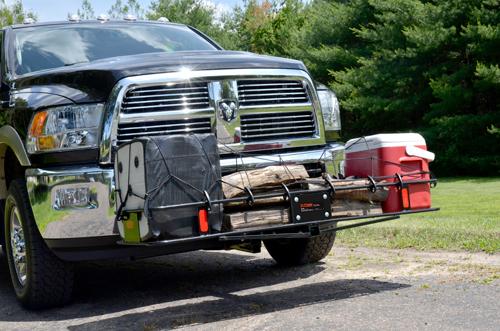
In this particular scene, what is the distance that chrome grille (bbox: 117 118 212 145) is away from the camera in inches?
225

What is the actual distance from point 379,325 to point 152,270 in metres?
3.40

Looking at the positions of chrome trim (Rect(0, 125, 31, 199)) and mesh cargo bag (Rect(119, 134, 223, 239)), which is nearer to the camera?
mesh cargo bag (Rect(119, 134, 223, 239))

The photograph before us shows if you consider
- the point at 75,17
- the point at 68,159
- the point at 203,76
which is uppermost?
the point at 75,17

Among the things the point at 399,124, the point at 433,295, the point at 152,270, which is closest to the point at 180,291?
the point at 152,270

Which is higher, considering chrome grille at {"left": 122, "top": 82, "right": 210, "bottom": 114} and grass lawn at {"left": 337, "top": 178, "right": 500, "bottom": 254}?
chrome grille at {"left": 122, "top": 82, "right": 210, "bottom": 114}

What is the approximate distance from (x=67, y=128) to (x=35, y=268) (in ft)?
3.24

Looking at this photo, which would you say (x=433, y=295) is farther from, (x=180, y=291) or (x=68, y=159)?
(x=68, y=159)

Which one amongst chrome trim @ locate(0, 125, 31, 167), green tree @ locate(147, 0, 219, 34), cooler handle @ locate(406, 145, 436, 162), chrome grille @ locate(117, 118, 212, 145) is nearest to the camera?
chrome grille @ locate(117, 118, 212, 145)

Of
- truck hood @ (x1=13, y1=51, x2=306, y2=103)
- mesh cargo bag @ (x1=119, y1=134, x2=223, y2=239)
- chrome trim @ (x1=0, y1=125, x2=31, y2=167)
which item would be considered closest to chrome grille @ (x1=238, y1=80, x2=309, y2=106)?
truck hood @ (x1=13, y1=51, x2=306, y2=103)

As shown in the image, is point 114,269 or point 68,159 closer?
point 68,159

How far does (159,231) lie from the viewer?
505 cm

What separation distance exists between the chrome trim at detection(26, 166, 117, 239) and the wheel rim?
0.56 meters

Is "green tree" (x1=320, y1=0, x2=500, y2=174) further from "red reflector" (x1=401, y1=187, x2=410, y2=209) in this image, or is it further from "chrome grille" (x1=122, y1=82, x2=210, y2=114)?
"chrome grille" (x1=122, y1=82, x2=210, y2=114)

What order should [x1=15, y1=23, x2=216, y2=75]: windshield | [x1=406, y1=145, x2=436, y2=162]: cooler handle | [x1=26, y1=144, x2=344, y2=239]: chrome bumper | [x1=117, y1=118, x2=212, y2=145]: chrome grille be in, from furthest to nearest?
1. [x1=15, y1=23, x2=216, y2=75]: windshield
2. [x1=406, y1=145, x2=436, y2=162]: cooler handle
3. [x1=117, y1=118, x2=212, y2=145]: chrome grille
4. [x1=26, y1=144, x2=344, y2=239]: chrome bumper
